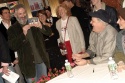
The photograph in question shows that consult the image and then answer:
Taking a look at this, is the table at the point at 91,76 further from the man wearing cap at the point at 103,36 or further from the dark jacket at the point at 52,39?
the dark jacket at the point at 52,39

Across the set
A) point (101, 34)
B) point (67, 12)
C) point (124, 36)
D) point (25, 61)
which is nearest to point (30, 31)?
point (25, 61)

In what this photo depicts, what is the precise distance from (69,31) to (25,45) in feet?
2.82

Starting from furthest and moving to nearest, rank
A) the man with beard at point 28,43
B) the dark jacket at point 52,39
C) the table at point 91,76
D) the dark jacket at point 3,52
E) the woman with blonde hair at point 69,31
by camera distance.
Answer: the dark jacket at point 52,39
the woman with blonde hair at point 69,31
the dark jacket at point 3,52
the man with beard at point 28,43
the table at point 91,76

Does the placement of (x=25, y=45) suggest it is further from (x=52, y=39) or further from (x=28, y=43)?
(x=52, y=39)

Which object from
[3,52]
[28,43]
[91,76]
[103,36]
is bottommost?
[91,76]

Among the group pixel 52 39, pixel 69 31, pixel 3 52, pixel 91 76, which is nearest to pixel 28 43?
pixel 3 52

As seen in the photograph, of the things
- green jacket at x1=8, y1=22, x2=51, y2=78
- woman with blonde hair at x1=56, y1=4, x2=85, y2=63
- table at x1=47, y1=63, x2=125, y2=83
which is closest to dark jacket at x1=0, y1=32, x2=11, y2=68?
green jacket at x1=8, y1=22, x2=51, y2=78

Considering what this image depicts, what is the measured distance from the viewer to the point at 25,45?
12.3ft

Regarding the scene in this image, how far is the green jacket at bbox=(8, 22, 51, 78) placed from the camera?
370 cm

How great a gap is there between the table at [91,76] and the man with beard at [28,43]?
874 mm

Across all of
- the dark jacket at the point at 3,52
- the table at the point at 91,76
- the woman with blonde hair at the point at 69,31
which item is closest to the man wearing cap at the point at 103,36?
the table at the point at 91,76

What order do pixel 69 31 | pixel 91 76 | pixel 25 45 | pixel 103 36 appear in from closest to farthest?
pixel 91 76
pixel 103 36
pixel 25 45
pixel 69 31

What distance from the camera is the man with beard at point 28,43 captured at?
3646 millimetres

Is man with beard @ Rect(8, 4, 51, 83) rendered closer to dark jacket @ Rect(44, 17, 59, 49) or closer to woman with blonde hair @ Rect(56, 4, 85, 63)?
woman with blonde hair @ Rect(56, 4, 85, 63)
